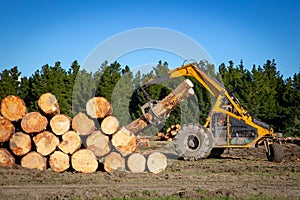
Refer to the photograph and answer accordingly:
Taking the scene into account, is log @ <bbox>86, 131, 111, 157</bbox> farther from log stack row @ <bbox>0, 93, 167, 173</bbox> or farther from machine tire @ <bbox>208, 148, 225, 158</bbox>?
machine tire @ <bbox>208, 148, 225, 158</bbox>

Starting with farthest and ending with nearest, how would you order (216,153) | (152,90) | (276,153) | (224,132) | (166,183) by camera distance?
(152,90)
(216,153)
(224,132)
(276,153)
(166,183)

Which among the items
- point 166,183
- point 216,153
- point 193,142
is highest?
point 193,142

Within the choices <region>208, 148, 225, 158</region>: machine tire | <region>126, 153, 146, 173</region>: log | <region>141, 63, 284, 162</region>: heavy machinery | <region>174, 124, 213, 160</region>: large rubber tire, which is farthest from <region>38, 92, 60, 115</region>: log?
<region>208, 148, 225, 158</region>: machine tire

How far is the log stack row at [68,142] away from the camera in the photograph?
11.5 metres

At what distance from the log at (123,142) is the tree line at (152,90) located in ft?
65.8

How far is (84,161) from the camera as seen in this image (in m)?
11.5

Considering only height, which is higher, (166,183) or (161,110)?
(161,110)

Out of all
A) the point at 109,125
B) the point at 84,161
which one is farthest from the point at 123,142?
the point at 84,161

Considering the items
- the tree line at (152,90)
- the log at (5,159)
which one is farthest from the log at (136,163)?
the tree line at (152,90)

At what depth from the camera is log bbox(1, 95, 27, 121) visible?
12.0 m

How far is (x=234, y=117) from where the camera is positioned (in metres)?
14.6

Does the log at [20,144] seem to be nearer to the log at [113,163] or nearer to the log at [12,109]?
the log at [12,109]

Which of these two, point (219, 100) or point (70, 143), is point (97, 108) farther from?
point (219, 100)

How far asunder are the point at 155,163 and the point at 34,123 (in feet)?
11.7
